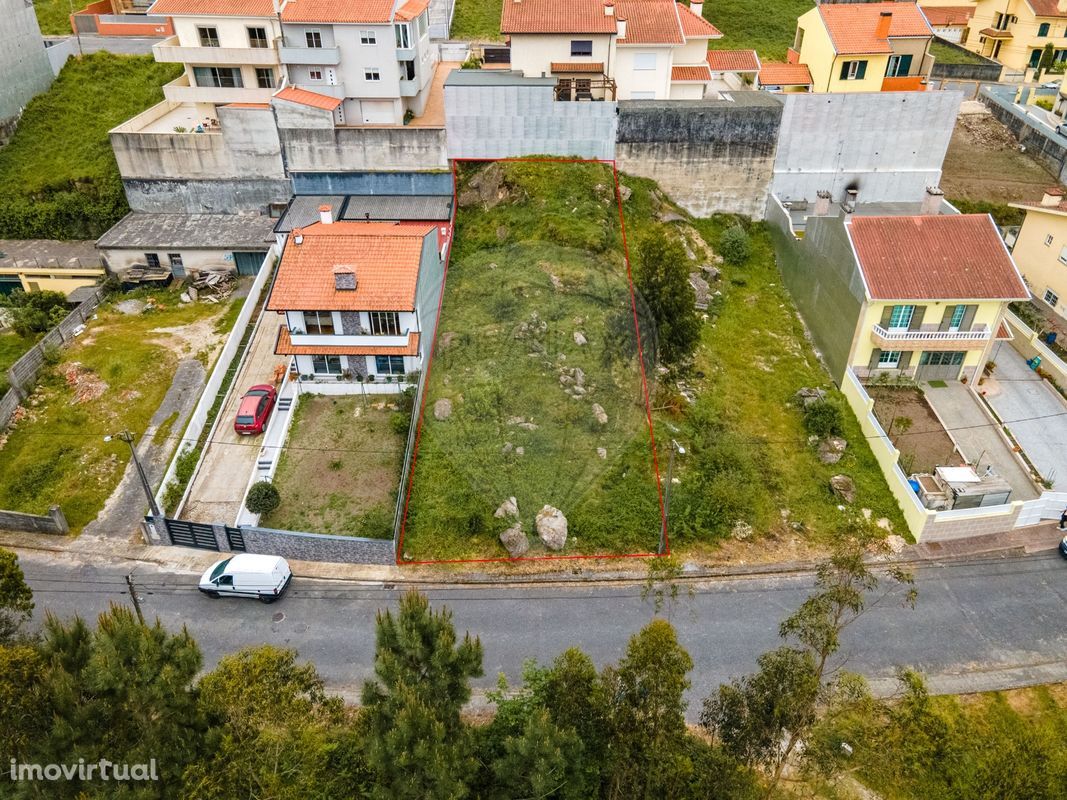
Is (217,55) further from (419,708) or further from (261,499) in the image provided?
(419,708)

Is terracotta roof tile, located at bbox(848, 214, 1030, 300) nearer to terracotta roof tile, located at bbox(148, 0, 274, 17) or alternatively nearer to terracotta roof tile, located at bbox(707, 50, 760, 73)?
terracotta roof tile, located at bbox(707, 50, 760, 73)

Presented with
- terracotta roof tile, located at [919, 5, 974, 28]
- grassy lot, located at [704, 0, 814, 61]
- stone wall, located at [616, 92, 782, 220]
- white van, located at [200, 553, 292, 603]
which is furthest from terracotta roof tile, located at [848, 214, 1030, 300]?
terracotta roof tile, located at [919, 5, 974, 28]

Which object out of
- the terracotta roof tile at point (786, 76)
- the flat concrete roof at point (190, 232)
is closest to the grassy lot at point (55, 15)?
the flat concrete roof at point (190, 232)

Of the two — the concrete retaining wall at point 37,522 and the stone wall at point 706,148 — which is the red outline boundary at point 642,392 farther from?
the concrete retaining wall at point 37,522

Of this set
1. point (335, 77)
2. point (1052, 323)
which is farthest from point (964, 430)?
point (335, 77)

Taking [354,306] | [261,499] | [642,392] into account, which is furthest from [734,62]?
[261,499]
